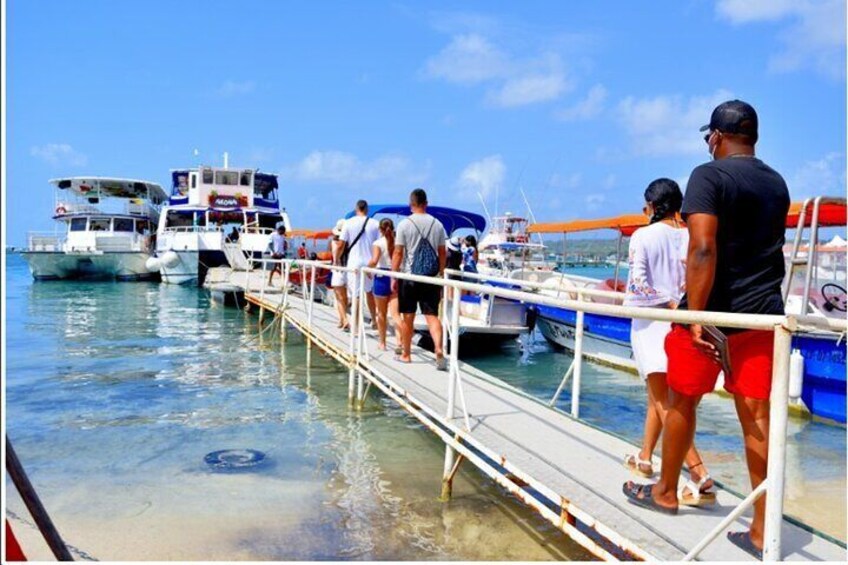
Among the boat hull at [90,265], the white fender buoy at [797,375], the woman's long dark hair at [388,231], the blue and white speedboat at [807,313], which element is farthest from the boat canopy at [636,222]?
the boat hull at [90,265]

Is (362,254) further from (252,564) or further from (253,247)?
(253,247)

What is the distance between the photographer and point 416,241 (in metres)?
6.77

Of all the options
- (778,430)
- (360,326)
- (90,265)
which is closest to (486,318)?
(360,326)

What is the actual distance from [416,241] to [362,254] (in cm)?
210

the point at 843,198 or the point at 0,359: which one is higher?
the point at 843,198

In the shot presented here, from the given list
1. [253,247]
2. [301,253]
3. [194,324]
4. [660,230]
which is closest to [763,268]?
[660,230]

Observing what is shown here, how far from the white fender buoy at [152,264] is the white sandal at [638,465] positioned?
30.6 m

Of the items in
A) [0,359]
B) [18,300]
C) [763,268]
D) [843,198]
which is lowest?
[18,300]

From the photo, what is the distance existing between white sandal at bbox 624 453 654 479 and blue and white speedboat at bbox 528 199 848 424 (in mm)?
2168

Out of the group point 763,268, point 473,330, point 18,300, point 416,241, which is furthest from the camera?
point 18,300

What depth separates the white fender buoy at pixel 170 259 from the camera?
2912 centimetres

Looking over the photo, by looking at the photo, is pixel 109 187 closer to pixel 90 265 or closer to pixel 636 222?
pixel 90 265

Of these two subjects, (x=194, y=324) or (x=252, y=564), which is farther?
(x=194, y=324)

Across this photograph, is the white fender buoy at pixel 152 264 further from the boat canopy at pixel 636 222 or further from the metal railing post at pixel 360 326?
the metal railing post at pixel 360 326
